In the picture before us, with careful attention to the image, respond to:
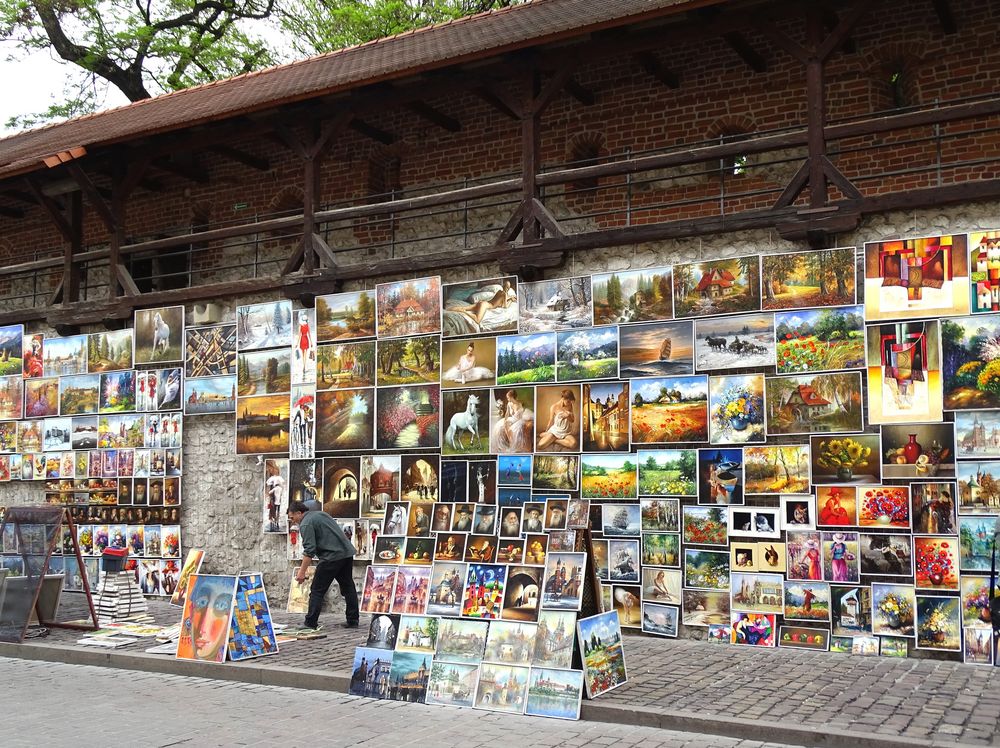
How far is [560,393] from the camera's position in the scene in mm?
11688

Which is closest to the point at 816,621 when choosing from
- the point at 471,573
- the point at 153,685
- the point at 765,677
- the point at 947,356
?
the point at 765,677

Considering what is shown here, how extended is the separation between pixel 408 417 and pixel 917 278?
579 centimetres

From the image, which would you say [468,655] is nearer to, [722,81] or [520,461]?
[520,461]

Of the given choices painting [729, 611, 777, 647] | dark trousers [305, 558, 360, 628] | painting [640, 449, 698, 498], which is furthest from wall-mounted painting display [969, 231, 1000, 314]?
dark trousers [305, 558, 360, 628]

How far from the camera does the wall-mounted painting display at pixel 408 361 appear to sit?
12.6 m

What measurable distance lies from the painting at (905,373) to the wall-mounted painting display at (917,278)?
15 cm

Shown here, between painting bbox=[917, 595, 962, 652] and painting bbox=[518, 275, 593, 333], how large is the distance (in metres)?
4.31

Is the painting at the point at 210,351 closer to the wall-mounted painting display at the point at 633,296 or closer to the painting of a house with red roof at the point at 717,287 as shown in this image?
the wall-mounted painting display at the point at 633,296

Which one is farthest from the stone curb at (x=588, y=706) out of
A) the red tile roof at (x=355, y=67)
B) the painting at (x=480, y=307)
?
the red tile roof at (x=355, y=67)

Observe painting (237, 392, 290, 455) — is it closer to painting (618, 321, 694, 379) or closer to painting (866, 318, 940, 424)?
painting (618, 321, 694, 379)

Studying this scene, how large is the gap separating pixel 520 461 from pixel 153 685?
445 cm

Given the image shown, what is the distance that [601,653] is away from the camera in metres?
8.21

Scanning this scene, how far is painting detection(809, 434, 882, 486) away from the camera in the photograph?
998 centimetres

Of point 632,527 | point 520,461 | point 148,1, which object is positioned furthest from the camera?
point 148,1
